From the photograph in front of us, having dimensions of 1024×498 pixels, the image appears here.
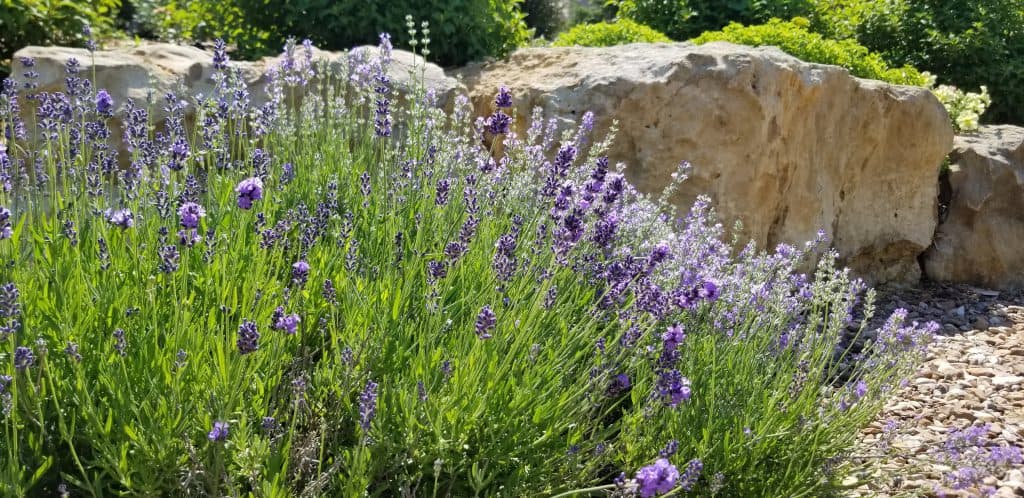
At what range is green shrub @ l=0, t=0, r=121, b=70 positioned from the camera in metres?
5.68

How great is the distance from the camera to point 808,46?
647 cm

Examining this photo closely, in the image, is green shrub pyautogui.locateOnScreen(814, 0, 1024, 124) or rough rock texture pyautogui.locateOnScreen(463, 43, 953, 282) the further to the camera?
green shrub pyautogui.locateOnScreen(814, 0, 1024, 124)

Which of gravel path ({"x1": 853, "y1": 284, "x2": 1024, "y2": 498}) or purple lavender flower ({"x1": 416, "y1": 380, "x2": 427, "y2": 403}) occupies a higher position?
purple lavender flower ({"x1": 416, "y1": 380, "x2": 427, "y2": 403})

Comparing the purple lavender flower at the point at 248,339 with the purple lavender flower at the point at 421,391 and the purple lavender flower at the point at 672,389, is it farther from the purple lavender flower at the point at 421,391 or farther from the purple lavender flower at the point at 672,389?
the purple lavender flower at the point at 672,389

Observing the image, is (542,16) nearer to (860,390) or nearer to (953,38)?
(953,38)

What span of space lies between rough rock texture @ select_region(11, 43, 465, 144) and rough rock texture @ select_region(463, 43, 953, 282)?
50 cm

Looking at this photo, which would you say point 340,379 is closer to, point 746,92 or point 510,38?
point 746,92

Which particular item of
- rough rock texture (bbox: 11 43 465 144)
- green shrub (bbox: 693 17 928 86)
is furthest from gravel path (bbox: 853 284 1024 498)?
rough rock texture (bbox: 11 43 465 144)

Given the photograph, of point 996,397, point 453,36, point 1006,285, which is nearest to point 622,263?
point 996,397

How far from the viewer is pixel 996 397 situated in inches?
171

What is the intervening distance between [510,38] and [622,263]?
406cm

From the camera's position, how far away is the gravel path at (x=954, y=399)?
9.93 feet

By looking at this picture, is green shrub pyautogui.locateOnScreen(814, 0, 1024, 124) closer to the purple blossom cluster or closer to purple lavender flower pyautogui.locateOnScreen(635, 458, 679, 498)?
the purple blossom cluster

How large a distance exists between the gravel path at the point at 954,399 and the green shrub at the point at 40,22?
17.2 feet
